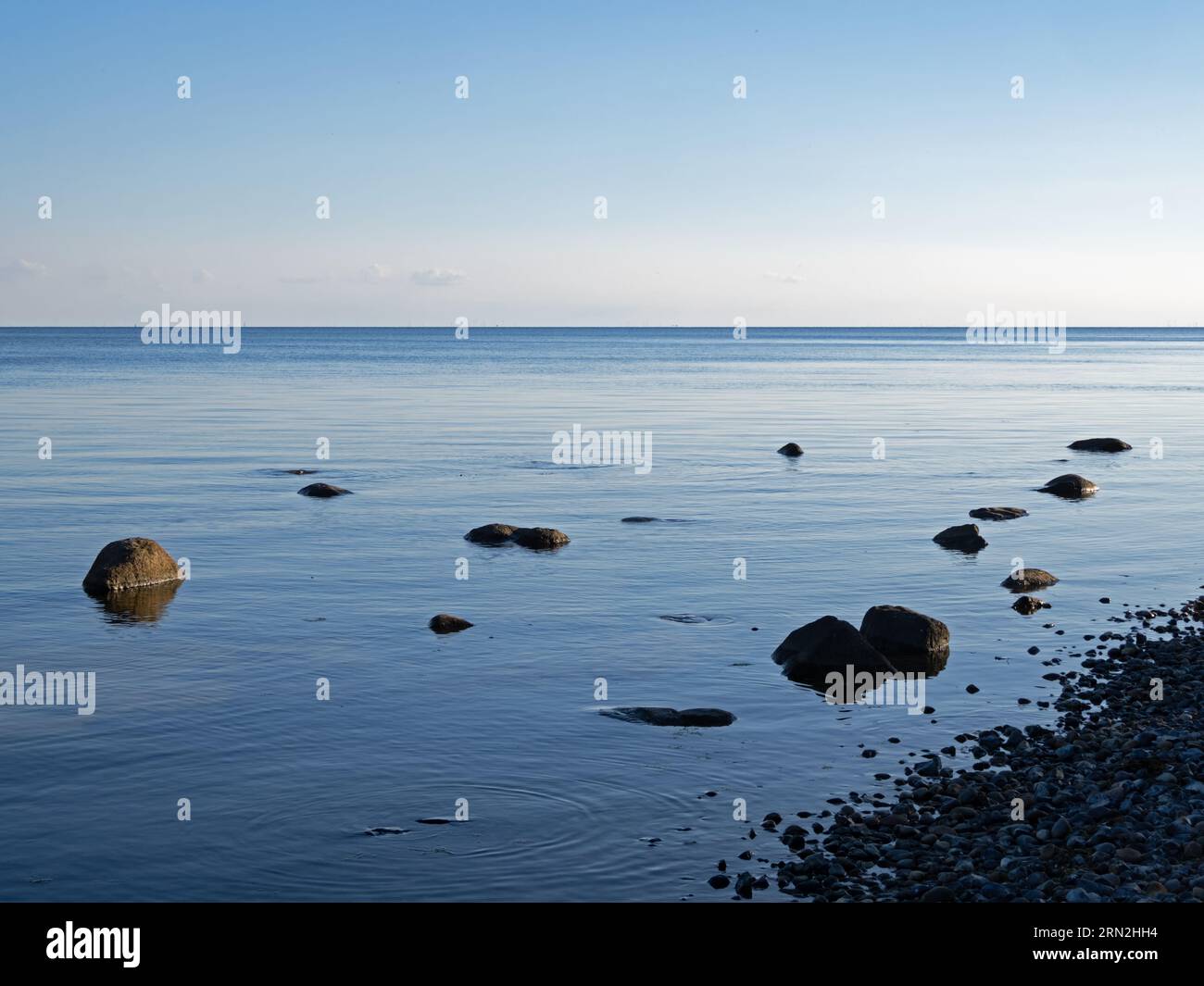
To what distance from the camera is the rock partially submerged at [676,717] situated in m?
17.5

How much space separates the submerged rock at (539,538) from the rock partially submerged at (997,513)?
11.8 metres

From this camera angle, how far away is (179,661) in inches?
819

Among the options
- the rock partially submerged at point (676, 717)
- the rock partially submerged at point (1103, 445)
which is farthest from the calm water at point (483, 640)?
the rock partially submerged at point (1103, 445)

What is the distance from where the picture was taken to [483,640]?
22328 millimetres

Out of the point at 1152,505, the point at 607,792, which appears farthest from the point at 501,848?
the point at 1152,505

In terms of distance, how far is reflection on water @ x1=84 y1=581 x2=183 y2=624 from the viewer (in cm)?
2383

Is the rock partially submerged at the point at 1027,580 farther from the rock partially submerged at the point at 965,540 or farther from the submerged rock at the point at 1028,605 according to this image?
the rock partially submerged at the point at 965,540

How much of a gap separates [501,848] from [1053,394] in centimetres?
9197

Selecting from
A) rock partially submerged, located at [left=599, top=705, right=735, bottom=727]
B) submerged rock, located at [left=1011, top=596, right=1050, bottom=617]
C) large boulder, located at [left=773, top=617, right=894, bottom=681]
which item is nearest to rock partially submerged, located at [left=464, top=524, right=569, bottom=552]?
submerged rock, located at [left=1011, top=596, right=1050, bottom=617]

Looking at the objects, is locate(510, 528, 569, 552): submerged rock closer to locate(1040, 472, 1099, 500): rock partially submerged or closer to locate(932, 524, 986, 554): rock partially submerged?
locate(932, 524, 986, 554): rock partially submerged

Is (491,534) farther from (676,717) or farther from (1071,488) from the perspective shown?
(1071,488)

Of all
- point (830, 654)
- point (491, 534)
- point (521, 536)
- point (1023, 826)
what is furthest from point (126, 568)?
point (1023, 826)
